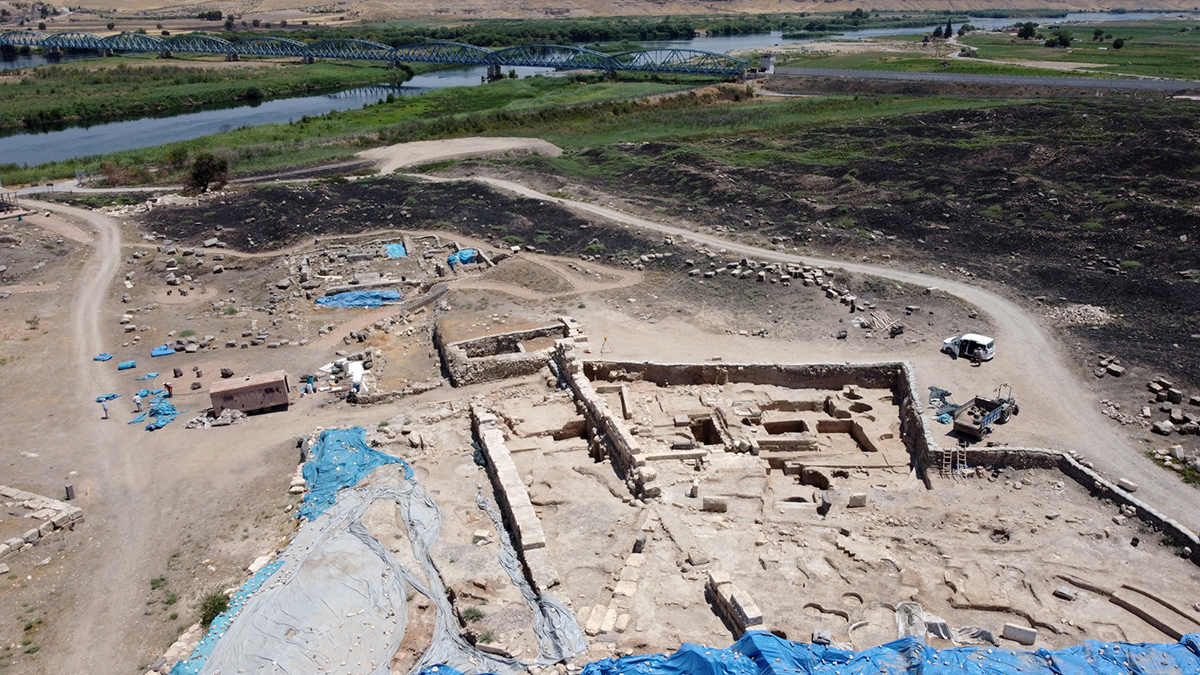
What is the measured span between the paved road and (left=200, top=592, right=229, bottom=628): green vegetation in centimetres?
9448

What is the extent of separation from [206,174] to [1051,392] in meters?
51.7

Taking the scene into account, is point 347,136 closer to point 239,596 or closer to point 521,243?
point 521,243

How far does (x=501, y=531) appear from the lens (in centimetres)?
1981

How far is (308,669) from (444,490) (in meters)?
7.02

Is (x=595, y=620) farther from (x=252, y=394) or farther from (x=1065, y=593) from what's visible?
(x=252, y=394)

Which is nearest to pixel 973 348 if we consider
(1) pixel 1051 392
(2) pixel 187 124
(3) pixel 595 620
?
(1) pixel 1051 392

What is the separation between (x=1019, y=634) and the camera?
1569 centimetres

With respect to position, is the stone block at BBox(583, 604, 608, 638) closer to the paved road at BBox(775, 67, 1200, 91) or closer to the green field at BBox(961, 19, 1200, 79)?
the paved road at BBox(775, 67, 1200, 91)

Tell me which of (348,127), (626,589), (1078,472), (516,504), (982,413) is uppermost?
(348,127)

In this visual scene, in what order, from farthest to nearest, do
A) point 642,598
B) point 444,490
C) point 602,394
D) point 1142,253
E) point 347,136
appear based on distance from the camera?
point 347,136 < point 1142,253 < point 602,394 < point 444,490 < point 642,598

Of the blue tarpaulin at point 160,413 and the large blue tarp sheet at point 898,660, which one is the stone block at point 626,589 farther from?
the blue tarpaulin at point 160,413

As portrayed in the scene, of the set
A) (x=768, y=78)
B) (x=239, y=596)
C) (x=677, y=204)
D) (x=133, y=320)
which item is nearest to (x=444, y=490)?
(x=239, y=596)

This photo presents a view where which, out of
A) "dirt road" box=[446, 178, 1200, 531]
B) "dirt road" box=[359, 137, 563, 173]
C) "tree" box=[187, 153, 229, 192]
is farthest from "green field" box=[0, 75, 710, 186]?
"dirt road" box=[446, 178, 1200, 531]

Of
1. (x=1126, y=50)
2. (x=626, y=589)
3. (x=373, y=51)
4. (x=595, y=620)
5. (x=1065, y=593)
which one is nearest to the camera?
(x=595, y=620)
